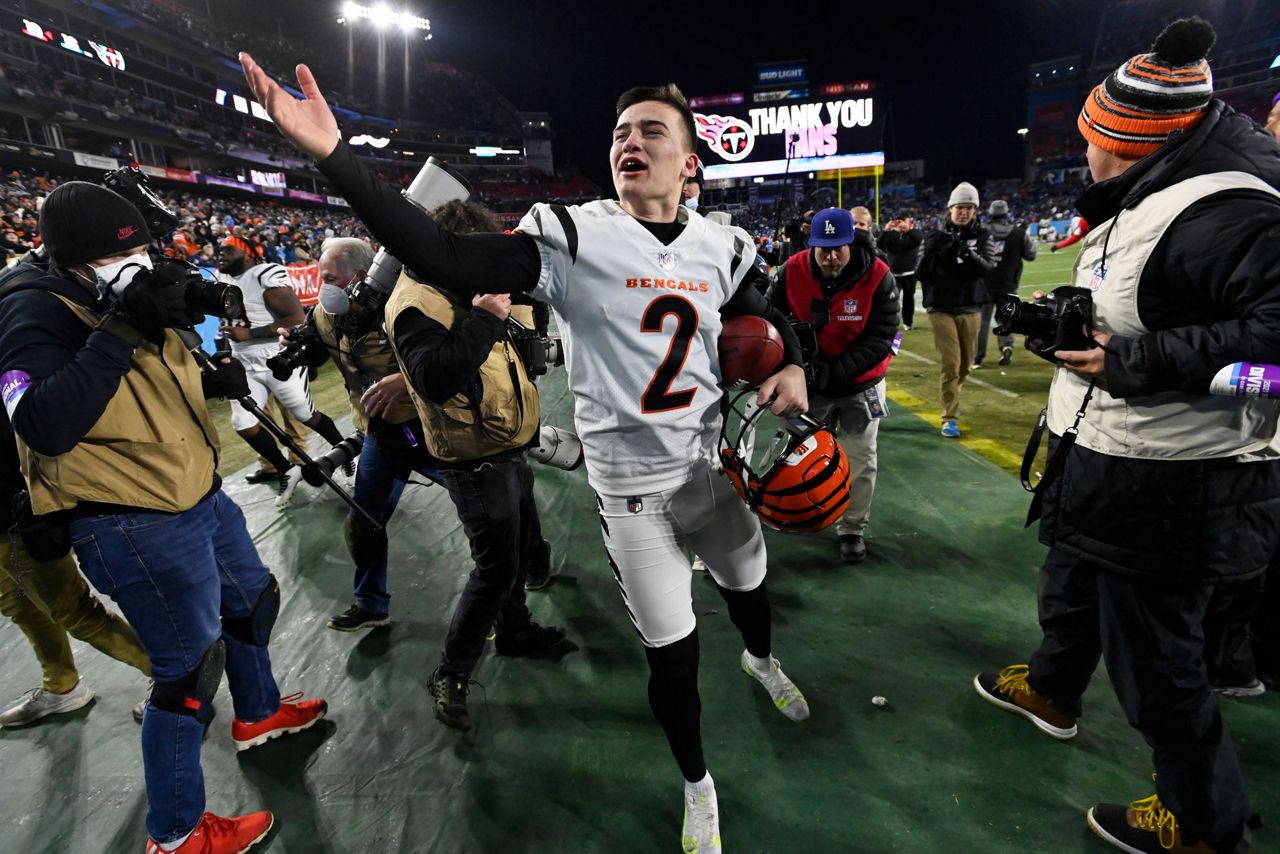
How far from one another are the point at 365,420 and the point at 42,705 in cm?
206

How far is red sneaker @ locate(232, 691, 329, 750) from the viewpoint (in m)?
2.75

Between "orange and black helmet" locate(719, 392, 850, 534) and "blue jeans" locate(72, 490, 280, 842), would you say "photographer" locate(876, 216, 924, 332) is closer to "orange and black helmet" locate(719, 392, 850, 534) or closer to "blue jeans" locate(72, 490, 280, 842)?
"orange and black helmet" locate(719, 392, 850, 534)

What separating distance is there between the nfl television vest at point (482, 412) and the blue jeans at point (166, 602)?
34.9 inches

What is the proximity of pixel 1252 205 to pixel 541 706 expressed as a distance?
10.3 ft

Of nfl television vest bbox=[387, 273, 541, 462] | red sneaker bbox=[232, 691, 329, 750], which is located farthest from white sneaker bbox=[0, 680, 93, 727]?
nfl television vest bbox=[387, 273, 541, 462]

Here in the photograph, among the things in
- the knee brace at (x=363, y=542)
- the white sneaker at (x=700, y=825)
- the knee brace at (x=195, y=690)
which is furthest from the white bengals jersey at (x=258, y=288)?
the white sneaker at (x=700, y=825)

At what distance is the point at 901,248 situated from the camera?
32.4 ft

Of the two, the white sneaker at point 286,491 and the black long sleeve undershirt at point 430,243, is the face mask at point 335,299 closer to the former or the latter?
Result: the black long sleeve undershirt at point 430,243

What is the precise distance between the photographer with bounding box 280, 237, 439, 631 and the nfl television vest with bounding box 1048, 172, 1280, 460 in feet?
9.53

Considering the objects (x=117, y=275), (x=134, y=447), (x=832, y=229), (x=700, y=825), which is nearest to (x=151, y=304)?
(x=117, y=275)

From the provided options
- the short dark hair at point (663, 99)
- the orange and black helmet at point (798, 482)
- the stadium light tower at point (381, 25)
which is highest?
the stadium light tower at point (381, 25)

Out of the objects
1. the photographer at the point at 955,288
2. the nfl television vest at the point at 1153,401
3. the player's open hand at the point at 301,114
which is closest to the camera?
the player's open hand at the point at 301,114

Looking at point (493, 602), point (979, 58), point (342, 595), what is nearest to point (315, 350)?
point (342, 595)

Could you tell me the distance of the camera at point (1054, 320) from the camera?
185 cm
